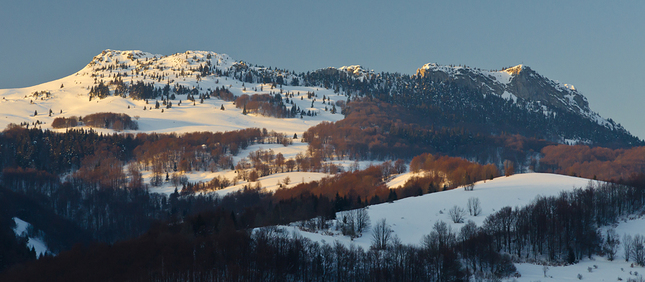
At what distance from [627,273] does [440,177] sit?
11495cm

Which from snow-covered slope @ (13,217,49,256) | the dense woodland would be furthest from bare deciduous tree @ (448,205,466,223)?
snow-covered slope @ (13,217,49,256)

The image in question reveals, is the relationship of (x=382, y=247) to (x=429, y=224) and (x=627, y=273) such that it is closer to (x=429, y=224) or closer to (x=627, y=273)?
(x=429, y=224)

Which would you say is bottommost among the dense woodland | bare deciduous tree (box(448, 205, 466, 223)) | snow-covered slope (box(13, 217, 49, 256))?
snow-covered slope (box(13, 217, 49, 256))

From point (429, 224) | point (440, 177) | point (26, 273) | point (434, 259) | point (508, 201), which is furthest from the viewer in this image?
point (440, 177)

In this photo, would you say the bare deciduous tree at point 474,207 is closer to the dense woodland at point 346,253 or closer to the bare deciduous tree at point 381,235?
the dense woodland at point 346,253

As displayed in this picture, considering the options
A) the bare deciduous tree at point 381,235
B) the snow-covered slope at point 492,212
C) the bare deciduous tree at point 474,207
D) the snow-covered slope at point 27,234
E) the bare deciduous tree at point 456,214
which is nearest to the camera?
the snow-covered slope at point 492,212

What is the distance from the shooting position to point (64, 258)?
96.3 m

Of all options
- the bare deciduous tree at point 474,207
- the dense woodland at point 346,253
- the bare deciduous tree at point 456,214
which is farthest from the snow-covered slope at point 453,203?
the dense woodland at point 346,253

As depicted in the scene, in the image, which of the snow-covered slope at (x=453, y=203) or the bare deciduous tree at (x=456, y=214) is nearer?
the snow-covered slope at (x=453, y=203)

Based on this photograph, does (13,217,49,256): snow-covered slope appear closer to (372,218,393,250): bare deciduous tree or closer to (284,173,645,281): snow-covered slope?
(284,173,645,281): snow-covered slope

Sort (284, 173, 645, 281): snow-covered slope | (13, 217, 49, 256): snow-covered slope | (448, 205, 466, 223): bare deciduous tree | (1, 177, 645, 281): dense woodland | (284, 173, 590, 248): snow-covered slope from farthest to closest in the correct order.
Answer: (13, 217, 49, 256): snow-covered slope → (448, 205, 466, 223): bare deciduous tree → (284, 173, 590, 248): snow-covered slope → (284, 173, 645, 281): snow-covered slope → (1, 177, 645, 281): dense woodland

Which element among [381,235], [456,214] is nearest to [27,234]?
[381,235]

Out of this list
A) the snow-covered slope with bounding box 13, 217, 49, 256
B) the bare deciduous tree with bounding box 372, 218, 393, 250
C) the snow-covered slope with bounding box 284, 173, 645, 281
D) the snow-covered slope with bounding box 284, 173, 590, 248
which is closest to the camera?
the snow-covered slope with bounding box 284, 173, 645, 281

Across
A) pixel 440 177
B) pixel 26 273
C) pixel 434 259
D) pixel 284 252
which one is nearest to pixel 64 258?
pixel 26 273
